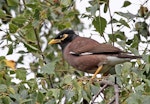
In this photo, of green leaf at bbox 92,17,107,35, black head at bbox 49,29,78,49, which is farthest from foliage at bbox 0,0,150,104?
black head at bbox 49,29,78,49

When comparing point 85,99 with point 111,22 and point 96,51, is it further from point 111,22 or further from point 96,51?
point 96,51

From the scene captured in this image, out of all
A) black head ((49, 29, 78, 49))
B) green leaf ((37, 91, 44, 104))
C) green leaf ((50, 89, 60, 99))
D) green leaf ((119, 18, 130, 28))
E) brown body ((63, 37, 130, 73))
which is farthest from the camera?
black head ((49, 29, 78, 49))

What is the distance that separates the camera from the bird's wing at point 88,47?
4.38 m

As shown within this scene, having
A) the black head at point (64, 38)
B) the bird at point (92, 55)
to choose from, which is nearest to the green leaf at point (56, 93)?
the bird at point (92, 55)

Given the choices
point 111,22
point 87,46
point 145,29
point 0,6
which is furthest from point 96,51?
point 0,6

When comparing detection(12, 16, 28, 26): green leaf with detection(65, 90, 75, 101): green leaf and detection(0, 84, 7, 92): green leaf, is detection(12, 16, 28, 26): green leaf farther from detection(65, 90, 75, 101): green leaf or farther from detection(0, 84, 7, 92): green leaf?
detection(65, 90, 75, 101): green leaf

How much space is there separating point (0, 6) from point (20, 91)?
95.2 inches

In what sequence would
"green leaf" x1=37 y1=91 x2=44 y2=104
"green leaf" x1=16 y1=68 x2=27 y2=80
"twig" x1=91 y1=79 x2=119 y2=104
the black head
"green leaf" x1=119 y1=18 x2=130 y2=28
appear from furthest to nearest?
the black head
"green leaf" x1=119 y1=18 x2=130 y2=28
"green leaf" x1=16 y1=68 x2=27 y2=80
"green leaf" x1=37 y1=91 x2=44 y2=104
"twig" x1=91 y1=79 x2=119 y2=104

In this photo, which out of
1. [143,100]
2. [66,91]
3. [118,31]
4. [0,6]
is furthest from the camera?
[0,6]

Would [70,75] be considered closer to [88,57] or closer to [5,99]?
[5,99]

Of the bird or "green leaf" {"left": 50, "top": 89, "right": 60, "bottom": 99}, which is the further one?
the bird

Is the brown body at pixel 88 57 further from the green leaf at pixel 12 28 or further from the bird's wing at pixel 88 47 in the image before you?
the green leaf at pixel 12 28

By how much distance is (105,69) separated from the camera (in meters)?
4.48

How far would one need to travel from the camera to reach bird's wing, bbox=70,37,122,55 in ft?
14.4
